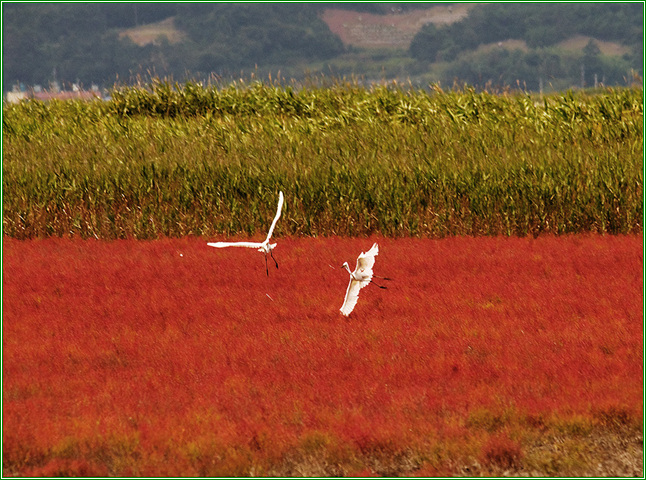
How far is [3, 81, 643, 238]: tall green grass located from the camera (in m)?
13.0

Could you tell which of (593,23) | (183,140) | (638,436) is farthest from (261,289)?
(593,23)

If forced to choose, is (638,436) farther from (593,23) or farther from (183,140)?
(593,23)

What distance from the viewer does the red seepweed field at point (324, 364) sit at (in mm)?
5594

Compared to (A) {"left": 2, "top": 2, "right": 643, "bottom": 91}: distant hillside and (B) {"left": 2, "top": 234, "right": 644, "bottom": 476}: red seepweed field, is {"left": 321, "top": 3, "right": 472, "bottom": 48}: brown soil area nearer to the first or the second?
(A) {"left": 2, "top": 2, "right": 643, "bottom": 91}: distant hillside

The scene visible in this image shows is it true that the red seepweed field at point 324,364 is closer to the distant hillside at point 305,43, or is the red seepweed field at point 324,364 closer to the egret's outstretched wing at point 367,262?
the egret's outstretched wing at point 367,262

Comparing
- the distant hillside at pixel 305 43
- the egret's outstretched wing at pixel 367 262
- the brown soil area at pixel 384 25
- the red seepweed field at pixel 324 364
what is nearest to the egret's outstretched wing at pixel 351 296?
the egret's outstretched wing at pixel 367 262

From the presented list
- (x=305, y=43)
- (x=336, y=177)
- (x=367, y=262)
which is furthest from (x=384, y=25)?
(x=367, y=262)

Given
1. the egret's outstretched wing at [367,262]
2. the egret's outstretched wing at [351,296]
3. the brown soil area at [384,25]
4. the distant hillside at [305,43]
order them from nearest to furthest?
the egret's outstretched wing at [367,262]
the egret's outstretched wing at [351,296]
the distant hillside at [305,43]
the brown soil area at [384,25]

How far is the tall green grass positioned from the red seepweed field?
190cm

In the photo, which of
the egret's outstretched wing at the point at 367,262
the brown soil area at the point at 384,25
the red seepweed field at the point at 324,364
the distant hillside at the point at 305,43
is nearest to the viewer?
the red seepweed field at the point at 324,364

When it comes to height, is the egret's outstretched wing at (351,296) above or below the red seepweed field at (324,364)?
above

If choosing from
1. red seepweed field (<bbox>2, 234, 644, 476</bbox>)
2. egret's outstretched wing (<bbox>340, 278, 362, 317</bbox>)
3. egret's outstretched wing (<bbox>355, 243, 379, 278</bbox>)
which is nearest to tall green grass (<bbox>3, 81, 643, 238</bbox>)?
red seepweed field (<bbox>2, 234, 644, 476</bbox>)

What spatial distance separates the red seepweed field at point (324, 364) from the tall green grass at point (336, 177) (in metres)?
1.90

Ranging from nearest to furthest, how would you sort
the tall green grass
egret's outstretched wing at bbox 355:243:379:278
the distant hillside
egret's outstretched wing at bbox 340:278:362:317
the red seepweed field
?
the red seepweed field < egret's outstretched wing at bbox 355:243:379:278 < egret's outstretched wing at bbox 340:278:362:317 < the tall green grass < the distant hillside
